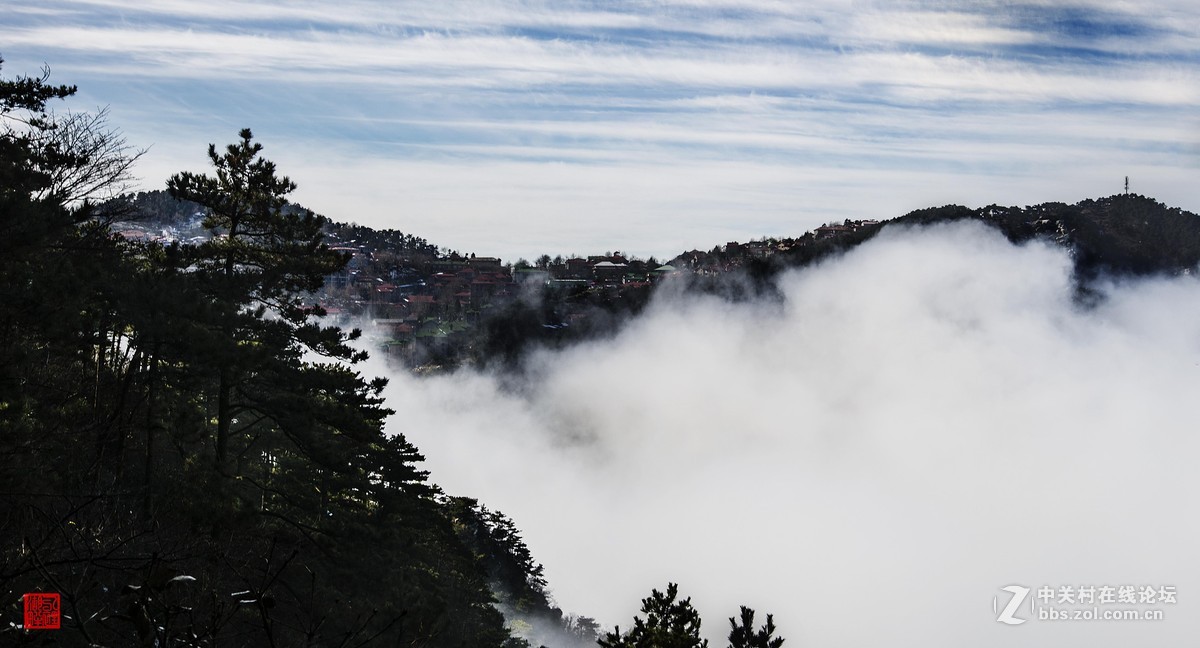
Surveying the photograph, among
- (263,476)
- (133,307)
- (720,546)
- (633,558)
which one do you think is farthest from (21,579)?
(720,546)

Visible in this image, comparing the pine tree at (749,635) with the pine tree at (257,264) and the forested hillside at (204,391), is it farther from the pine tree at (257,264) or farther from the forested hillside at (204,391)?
the pine tree at (257,264)

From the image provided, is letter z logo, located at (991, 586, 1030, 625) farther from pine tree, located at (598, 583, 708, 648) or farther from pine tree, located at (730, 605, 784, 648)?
pine tree, located at (598, 583, 708, 648)

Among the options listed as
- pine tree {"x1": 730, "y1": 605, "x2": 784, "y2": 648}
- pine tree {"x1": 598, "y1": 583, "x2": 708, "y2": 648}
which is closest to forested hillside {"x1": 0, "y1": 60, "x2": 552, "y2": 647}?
pine tree {"x1": 598, "y1": 583, "x2": 708, "y2": 648}

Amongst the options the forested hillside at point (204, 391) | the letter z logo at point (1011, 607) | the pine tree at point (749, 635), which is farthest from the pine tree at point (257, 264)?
the letter z logo at point (1011, 607)

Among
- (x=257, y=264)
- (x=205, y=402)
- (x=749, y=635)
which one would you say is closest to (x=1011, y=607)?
(x=749, y=635)

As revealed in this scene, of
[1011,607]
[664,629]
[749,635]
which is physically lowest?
[1011,607]

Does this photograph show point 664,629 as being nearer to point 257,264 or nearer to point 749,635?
point 749,635

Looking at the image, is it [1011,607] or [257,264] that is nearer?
[257,264]

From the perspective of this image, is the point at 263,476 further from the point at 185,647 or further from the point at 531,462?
the point at 531,462

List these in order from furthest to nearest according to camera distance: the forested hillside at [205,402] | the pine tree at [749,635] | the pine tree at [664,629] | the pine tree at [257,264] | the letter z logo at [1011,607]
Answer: the letter z logo at [1011,607] → the pine tree at [749,635] → the pine tree at [257,264] → the pine tree at [664,629] → the forested hillside at [205,402]

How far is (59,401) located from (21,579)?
8.97 meters

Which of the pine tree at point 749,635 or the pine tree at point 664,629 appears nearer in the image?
the pine tree at point 664,629

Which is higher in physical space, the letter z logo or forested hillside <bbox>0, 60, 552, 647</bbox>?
forested hillside <bbox>0, 60, 552, 647</bbox>

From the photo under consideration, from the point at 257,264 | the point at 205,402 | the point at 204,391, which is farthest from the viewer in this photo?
the point at 205,402
